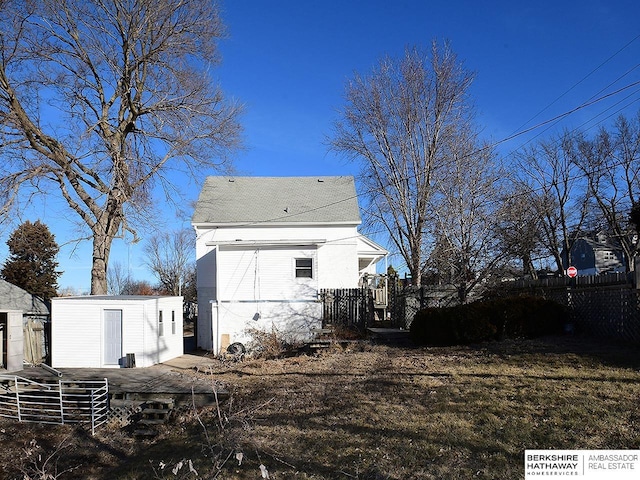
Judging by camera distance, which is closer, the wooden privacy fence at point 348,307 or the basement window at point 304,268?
the wooden privacy fence at point 348,307

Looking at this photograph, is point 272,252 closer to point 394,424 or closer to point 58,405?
point 58,405

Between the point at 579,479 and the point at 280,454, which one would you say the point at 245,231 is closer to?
the point at 280,454

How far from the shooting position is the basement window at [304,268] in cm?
2091

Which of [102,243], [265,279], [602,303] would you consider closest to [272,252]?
[265,279]

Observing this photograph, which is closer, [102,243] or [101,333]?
[101,333]

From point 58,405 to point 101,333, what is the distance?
16.7 feet

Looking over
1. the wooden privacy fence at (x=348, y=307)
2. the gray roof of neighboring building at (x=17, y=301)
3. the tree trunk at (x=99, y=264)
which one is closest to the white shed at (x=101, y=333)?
the gray roof of neighboring building at (x=17, y=301)

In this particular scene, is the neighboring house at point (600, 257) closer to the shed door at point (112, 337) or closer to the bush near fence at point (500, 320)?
the bush near fence at point (500, 320)

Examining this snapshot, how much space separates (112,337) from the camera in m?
17.7

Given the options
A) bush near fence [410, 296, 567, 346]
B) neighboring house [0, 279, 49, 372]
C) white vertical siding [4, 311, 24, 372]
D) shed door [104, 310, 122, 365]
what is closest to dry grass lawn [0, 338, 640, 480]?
bush near fence [410, 296, 567, 346]

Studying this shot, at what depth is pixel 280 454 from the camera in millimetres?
7422

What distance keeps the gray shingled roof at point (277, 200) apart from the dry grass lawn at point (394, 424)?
11.9m

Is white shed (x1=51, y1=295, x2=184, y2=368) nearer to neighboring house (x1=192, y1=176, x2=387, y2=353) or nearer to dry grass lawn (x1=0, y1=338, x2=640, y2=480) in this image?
neighboring house (x1=192, y1=176, x2=387, y2=353)

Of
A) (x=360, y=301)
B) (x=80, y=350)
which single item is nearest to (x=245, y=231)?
(x=360, y=301)
